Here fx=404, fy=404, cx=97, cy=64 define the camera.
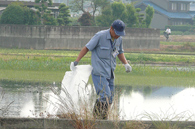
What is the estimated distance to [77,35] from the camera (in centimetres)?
3316

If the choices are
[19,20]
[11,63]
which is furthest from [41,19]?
[11,63]

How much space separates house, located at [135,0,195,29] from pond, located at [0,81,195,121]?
164 feet

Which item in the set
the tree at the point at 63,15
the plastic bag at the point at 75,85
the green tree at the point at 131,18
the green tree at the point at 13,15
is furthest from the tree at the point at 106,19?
the plastic bag at the point at 75,85

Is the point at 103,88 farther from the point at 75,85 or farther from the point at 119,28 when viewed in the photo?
the point at 119,28

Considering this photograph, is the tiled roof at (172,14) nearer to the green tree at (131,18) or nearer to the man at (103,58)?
the green tree at (131,18)

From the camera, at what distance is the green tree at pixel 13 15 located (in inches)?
1303

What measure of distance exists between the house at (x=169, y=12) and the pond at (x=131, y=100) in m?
50.0

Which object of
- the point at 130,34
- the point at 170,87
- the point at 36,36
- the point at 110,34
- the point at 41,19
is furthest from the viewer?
the point at 41,19

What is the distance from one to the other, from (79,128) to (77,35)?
27428mm

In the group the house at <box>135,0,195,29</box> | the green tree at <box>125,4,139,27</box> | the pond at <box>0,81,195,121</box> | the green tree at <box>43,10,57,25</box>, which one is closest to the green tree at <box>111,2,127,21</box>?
the green tree at <box>125,4,139,27</box>

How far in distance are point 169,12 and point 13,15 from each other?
120 feet

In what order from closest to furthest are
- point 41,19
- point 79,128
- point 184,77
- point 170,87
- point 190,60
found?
1. point 79,128
2. point 170,87
3. point 184,77
4. point 190,60
5. point 41,19

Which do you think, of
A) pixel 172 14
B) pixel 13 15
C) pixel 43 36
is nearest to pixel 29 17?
pixel 13 15

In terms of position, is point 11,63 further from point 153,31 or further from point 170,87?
point 153,31
